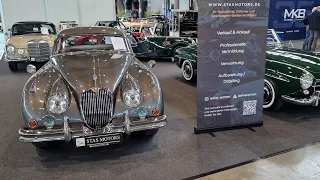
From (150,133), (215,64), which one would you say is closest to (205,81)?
(215,64)

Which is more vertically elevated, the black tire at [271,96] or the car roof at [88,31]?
the car roof at [88,31]

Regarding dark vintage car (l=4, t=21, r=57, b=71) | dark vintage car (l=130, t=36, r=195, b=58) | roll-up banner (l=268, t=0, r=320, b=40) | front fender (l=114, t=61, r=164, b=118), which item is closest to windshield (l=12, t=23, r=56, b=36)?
dark vintage car (l=4, t=21, r=57, b=71)

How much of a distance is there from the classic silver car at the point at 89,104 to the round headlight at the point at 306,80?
7.64 feet

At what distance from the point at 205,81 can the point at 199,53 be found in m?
0.39

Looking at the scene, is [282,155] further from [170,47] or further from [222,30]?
[170,47]

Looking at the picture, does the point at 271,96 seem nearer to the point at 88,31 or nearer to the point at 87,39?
the point at 88,31

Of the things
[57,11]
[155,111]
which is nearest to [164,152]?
[155,111]

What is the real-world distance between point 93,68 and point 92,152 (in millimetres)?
1033

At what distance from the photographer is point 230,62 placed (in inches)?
154

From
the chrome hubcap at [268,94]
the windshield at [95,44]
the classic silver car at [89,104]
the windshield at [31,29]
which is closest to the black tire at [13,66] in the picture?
the windshield at [31,29]

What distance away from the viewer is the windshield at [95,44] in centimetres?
439

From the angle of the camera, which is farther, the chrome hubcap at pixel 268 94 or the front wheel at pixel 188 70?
the front wheel at pixel 188 70

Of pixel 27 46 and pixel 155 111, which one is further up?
pixel 27 46

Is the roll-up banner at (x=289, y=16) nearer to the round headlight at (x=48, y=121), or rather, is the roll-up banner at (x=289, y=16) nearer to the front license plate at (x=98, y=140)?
the front license plate at (x=98, y=140)
